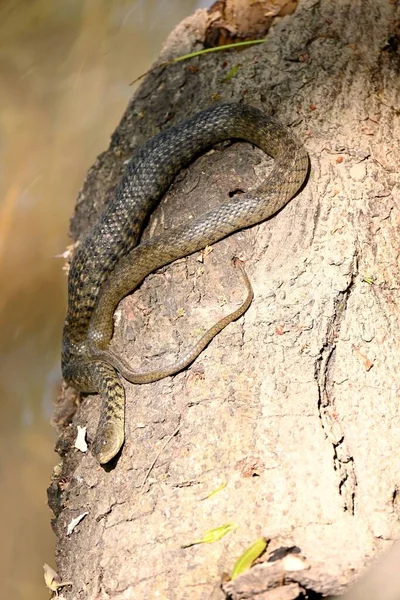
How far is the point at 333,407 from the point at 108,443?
4.40ft

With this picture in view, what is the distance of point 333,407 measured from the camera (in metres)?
3.08

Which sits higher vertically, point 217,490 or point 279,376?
point 279,376

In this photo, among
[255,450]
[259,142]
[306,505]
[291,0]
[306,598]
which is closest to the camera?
[306,598]

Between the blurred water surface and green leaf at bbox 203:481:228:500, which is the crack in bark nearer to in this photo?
green leaf at bbox 203:481:228:500

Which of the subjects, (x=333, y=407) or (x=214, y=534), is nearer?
(x=214, y=534)

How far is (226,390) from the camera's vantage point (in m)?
3.22

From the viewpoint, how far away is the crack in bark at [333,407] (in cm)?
282

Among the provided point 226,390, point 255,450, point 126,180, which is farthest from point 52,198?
point 255,450

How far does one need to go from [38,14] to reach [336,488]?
6.81 meters

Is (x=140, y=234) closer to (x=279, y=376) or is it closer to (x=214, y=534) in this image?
(x=279, y=376)

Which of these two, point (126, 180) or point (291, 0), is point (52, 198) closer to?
point (126, 180)

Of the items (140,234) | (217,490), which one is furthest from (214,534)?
(140,234)

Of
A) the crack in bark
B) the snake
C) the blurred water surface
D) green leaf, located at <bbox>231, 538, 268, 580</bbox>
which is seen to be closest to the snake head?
the snake

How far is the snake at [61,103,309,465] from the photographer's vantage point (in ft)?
11.7
